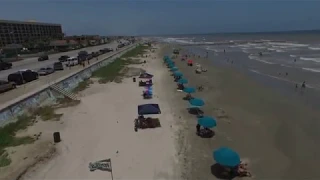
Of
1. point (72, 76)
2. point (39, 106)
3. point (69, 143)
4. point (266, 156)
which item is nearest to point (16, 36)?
point (72, 76)

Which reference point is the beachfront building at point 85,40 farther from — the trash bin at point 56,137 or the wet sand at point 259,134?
the trash bin at point 56,137

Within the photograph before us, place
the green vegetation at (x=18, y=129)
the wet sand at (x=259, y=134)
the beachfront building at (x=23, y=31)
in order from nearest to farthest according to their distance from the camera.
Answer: the wet sand at (x=259, y=134)
the green vegetation at (x=18, y=129)
the beachfront building at (x=23, y=31)

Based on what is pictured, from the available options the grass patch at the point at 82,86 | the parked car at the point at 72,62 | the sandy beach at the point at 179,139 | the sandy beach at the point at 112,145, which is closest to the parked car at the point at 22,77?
the grass patch at the point at 82,86

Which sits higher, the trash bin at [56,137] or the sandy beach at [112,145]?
the trash bin at [56,137]

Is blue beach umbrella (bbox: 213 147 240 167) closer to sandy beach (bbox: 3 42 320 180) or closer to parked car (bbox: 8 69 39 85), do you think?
sandy beach (bbox: 3 42 320 180)

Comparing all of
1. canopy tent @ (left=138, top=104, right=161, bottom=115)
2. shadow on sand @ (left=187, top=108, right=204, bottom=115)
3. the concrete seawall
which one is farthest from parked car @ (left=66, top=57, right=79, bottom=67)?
canopy tent @ (left=138, top=104, right=161, bottom=115)

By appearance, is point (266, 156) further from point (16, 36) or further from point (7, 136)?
point (16, 36)
